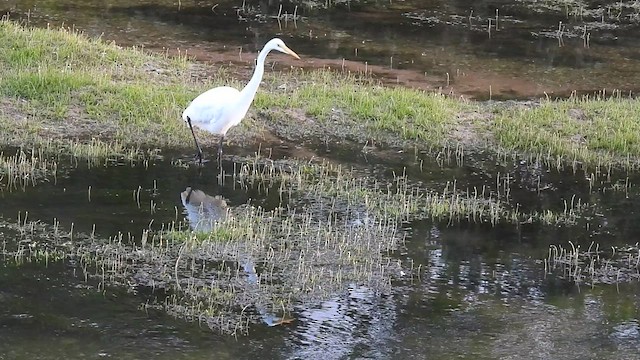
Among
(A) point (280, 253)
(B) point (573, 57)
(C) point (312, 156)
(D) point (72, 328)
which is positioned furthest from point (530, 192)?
(B) point (573, 57)

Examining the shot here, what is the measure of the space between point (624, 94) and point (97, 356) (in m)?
10.3

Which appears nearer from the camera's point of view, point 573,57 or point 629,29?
point 573,57

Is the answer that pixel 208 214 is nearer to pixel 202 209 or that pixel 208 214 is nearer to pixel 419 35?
pixel 202 209

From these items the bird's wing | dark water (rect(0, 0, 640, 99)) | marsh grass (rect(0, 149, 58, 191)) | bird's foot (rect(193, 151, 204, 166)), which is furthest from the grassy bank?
dark water (rect(0, 0, 640, 99))

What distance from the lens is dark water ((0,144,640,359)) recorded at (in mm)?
6176

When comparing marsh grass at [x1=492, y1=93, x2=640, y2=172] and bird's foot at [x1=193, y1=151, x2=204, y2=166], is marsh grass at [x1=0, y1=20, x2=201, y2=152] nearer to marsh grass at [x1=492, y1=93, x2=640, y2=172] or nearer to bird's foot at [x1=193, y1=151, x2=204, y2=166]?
bird's foot at [x1=193, y1=151, x2=204, y2=166]

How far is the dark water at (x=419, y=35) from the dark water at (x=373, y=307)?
5412 millimetres

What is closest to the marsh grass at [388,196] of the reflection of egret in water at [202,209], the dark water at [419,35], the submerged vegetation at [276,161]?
the submerged vegetation at [276,161]

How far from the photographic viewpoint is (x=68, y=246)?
755 cm

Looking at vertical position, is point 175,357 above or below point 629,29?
below

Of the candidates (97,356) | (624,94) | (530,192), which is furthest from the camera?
(624,94)

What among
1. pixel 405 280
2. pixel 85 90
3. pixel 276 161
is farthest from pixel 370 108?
pixel 405 280

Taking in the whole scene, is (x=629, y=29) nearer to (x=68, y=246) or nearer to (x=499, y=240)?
(x=499, y=240)

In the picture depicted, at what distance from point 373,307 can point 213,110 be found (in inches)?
142
